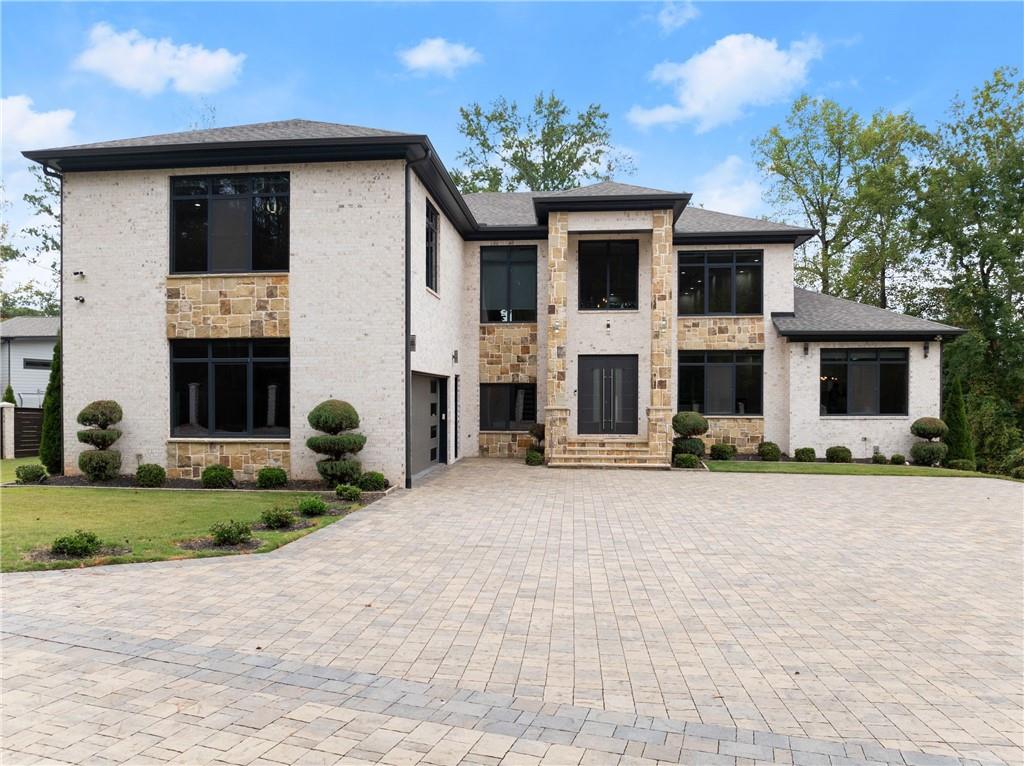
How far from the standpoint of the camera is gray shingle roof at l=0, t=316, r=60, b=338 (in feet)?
96.6

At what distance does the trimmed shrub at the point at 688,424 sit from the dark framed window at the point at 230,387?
10.6m

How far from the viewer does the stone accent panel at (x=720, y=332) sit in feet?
64.6

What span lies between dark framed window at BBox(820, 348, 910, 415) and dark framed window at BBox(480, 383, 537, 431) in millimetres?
9063

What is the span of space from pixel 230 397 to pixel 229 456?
1.24 metres

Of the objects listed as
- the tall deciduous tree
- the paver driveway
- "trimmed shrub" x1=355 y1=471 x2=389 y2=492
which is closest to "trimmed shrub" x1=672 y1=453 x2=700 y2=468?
the paver driveway

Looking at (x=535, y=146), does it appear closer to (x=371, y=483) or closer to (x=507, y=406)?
(x=507, y=406)

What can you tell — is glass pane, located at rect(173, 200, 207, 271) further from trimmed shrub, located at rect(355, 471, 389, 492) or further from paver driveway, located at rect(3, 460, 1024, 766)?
paver driveway, located at rect(3, 460, 1024, 766)

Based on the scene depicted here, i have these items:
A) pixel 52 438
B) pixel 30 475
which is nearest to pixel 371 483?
pixel 30 475

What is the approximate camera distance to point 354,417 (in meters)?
12.1

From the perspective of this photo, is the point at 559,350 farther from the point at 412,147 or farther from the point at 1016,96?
the point at 1016,96

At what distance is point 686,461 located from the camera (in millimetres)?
16312

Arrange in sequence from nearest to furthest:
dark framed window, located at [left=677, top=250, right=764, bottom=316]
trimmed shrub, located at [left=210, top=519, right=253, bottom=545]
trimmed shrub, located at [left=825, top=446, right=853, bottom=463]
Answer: trimmed shrub, located at [left=210, top=519, right=253, bottom=545] → trimmed shrub, located at [left=825, top=446, right=853, bottom=463] → dark framed window, located at [left=677, top=250, right=764, bottom=316]

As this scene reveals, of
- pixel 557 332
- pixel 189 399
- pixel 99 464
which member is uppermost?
pixel 557 332

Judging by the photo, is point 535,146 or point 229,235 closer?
point 229,235
